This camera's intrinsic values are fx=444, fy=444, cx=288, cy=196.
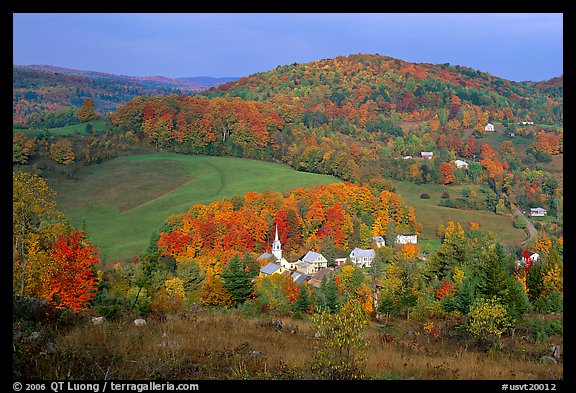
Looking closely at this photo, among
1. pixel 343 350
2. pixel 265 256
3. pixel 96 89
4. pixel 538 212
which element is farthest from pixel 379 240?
pixel 96 89

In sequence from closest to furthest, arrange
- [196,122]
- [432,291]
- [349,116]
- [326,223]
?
[432,291], [326,223], [196,122], [349,116]

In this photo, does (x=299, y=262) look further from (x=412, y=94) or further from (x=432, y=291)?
(x=412, y=94)

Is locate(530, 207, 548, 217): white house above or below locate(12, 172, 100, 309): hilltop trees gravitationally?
below

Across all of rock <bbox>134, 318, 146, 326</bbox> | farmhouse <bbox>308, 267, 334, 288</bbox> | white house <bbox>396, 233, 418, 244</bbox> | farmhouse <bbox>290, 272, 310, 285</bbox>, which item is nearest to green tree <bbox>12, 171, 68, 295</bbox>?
rock <bbox>134, 318, 146, 326</bbox>

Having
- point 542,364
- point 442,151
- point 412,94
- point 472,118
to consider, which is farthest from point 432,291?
point 412,94

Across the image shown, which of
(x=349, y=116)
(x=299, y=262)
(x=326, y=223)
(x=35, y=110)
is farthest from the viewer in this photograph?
(x=349, y=116)

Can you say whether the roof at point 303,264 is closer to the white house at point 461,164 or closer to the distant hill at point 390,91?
the white house at point 461,164

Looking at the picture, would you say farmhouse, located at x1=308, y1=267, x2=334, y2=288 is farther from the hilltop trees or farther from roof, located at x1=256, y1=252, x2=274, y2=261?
the hilltop trees
